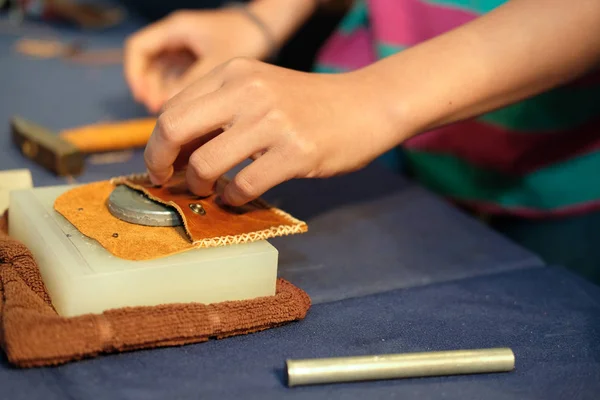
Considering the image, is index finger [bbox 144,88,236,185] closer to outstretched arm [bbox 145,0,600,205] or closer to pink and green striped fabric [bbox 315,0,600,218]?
outstretched arm [bbox 145,0,600,205]

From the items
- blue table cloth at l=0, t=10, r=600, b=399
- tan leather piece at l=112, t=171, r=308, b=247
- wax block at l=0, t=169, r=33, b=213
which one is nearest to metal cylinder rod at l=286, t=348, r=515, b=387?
blue table cloth at l=0, t=10, r=600, b=399

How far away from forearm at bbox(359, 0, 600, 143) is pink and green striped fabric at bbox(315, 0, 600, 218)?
0.25 metres

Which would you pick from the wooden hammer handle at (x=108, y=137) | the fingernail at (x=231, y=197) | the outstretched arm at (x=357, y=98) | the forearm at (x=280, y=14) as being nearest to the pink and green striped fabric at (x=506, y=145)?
the forearm at (x=280, y=14)

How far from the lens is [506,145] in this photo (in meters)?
0.96

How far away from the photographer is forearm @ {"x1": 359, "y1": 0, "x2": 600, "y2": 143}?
63 centimetres

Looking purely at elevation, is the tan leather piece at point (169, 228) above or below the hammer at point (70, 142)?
above

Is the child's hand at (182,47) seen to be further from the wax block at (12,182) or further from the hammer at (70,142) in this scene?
the wax block at (12,182)

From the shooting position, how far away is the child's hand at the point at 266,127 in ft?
1.84

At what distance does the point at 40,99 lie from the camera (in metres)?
1.07

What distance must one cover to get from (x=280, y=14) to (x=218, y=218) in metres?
0.59

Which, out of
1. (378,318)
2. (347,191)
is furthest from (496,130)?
(378,318)

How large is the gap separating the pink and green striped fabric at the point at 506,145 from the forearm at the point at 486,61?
0.25 m

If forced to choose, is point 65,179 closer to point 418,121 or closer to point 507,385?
point 418,121

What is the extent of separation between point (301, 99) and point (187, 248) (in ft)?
0.52
